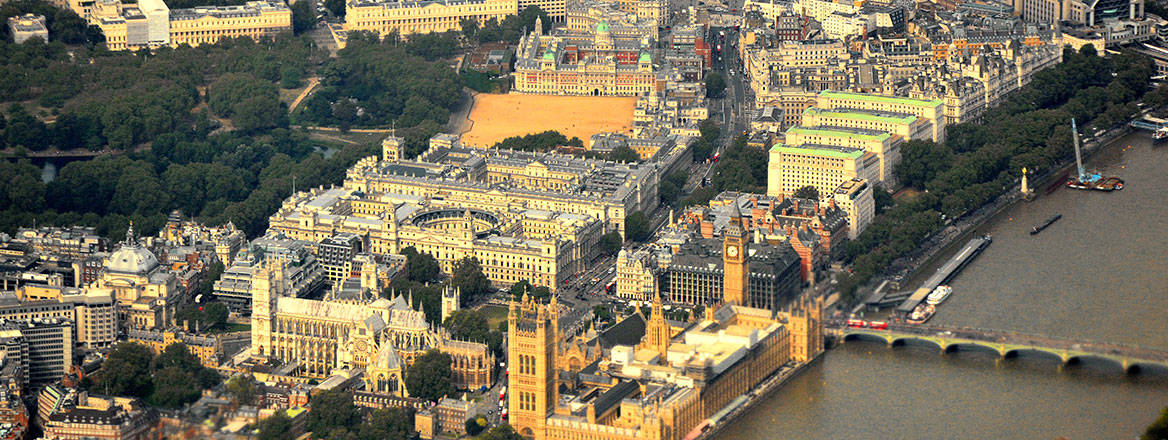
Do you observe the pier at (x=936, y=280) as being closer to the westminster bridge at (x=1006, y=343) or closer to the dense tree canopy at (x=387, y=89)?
the westminster bridge at (x=1006, y=343)

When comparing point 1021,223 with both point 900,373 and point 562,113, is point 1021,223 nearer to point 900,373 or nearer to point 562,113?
point 900,373

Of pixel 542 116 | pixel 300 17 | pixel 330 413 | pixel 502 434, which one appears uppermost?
pixel 300 17

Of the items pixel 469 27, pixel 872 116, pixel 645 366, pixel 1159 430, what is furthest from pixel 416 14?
pixel 1159 430

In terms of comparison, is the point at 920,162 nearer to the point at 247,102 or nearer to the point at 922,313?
the point at 922,313

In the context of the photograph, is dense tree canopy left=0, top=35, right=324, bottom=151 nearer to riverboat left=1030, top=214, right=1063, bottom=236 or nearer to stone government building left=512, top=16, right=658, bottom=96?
stone government building left=512, top=16, right=658, bottom=96

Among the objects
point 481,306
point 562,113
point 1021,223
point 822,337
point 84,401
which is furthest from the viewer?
point 562,113

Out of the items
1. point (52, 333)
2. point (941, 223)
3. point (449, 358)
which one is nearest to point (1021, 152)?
point (941, 223)

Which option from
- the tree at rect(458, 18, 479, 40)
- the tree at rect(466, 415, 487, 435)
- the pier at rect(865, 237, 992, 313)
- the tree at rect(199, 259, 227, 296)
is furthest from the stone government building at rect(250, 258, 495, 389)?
the tree at rect(458, 18, 479, 40)
